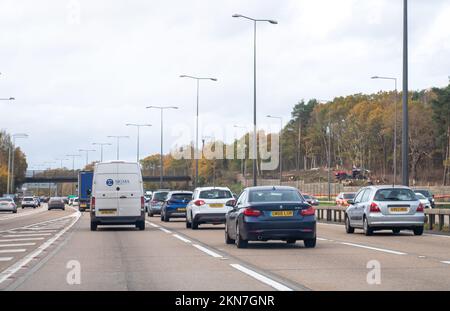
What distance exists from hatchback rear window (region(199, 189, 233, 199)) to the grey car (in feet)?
25.0

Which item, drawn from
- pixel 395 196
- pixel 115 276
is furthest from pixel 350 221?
pixel 115 276

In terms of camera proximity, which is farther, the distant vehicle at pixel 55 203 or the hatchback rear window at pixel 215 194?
the distant vehicle at pixel 55 203

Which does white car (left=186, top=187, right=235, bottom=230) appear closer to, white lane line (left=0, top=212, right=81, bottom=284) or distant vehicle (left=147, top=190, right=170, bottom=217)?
white lane line (left=0, top=212, right=81, bottom=284)

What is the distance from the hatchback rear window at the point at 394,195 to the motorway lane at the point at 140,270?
23.6ft

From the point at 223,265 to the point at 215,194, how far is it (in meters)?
19.0

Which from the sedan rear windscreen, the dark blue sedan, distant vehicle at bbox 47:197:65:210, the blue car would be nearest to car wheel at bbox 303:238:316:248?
the dark blue sedan

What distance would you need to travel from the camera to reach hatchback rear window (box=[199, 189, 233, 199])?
119 feet

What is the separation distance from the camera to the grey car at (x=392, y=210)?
95.4 ft

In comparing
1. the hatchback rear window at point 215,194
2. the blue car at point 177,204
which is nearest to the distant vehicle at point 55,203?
the blue car at point 177,204

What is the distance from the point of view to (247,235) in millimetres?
22500

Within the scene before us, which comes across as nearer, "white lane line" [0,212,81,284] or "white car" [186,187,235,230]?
"white lane line" [0,212,81,284]

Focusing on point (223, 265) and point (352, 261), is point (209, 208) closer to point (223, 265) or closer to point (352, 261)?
point (352, 261)

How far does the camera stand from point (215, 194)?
3669cm

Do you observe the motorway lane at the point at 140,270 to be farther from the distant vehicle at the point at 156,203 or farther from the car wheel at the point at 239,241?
the distant vehicle at the point at 156,203
